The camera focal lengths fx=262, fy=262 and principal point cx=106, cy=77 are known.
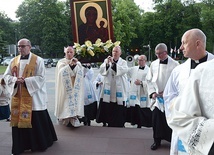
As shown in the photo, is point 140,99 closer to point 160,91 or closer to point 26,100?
point 160,91

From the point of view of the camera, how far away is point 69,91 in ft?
20.0

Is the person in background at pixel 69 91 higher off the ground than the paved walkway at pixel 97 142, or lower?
higher

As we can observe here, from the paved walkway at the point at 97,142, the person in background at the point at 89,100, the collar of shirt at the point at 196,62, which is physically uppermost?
the collar of shirt at the point at 196,62

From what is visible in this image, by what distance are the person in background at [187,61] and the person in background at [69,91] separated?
2.90 m

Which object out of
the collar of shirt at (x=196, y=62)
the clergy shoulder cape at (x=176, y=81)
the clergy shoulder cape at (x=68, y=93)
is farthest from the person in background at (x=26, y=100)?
the collar of shirt at (x=196, y=62)

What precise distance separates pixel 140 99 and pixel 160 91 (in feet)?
6.62

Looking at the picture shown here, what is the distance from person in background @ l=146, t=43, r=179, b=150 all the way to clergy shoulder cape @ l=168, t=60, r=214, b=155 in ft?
10.1

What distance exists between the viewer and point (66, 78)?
6090 millimetres

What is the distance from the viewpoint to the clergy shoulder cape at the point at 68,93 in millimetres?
6020

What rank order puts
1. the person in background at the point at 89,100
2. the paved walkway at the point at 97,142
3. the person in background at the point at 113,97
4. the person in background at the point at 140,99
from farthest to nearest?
the person in background at the point at 89,100, the person in background at the point at 140,99, the person in background at the point at 113,97, the paved walkway at the point at 97,142

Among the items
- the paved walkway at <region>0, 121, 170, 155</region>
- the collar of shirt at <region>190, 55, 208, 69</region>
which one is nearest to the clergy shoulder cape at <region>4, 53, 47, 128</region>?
the paved walkway at <region>0, 121, 170, 155</region>

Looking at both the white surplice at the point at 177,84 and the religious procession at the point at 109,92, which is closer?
the religious procession at the point at 109,92

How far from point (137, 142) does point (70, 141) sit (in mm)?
1379

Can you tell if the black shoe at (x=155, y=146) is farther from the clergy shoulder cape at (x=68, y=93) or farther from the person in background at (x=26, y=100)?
the person in background at (x=26, y=100)
